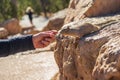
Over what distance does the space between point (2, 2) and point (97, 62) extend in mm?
20802

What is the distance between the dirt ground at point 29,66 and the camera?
630 cm

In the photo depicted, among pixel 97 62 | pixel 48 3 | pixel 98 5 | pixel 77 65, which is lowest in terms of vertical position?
pixel 48 3

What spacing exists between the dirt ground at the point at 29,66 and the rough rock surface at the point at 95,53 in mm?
1715

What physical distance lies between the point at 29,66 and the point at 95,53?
342 cm

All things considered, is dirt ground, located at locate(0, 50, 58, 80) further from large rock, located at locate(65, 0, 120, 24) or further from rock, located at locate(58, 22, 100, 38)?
rock, located at locate(58, 22, 100, 38)

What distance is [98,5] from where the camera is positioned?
4.62m

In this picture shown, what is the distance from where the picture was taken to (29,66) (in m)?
6.96

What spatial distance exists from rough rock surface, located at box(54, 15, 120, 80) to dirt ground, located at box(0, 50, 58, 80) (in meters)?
1.71

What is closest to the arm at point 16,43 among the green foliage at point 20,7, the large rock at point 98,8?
the large rock at point 98,8

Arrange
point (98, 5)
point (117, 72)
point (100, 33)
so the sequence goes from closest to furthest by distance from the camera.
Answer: point (117, 72)
point (100, 33)
point (98, 5)

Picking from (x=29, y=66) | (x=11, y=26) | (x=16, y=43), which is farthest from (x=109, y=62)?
(x=11, y=26)

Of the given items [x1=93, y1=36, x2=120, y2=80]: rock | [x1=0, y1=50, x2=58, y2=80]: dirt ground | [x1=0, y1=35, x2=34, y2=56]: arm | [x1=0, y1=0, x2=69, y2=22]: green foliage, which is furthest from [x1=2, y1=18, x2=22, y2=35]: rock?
[x1=93, y1=36, x2=120, y2=80]: rock

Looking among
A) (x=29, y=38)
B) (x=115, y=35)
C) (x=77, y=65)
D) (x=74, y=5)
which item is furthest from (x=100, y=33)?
(x=74, y=5)

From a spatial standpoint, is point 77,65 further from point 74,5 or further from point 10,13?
point 10,13
